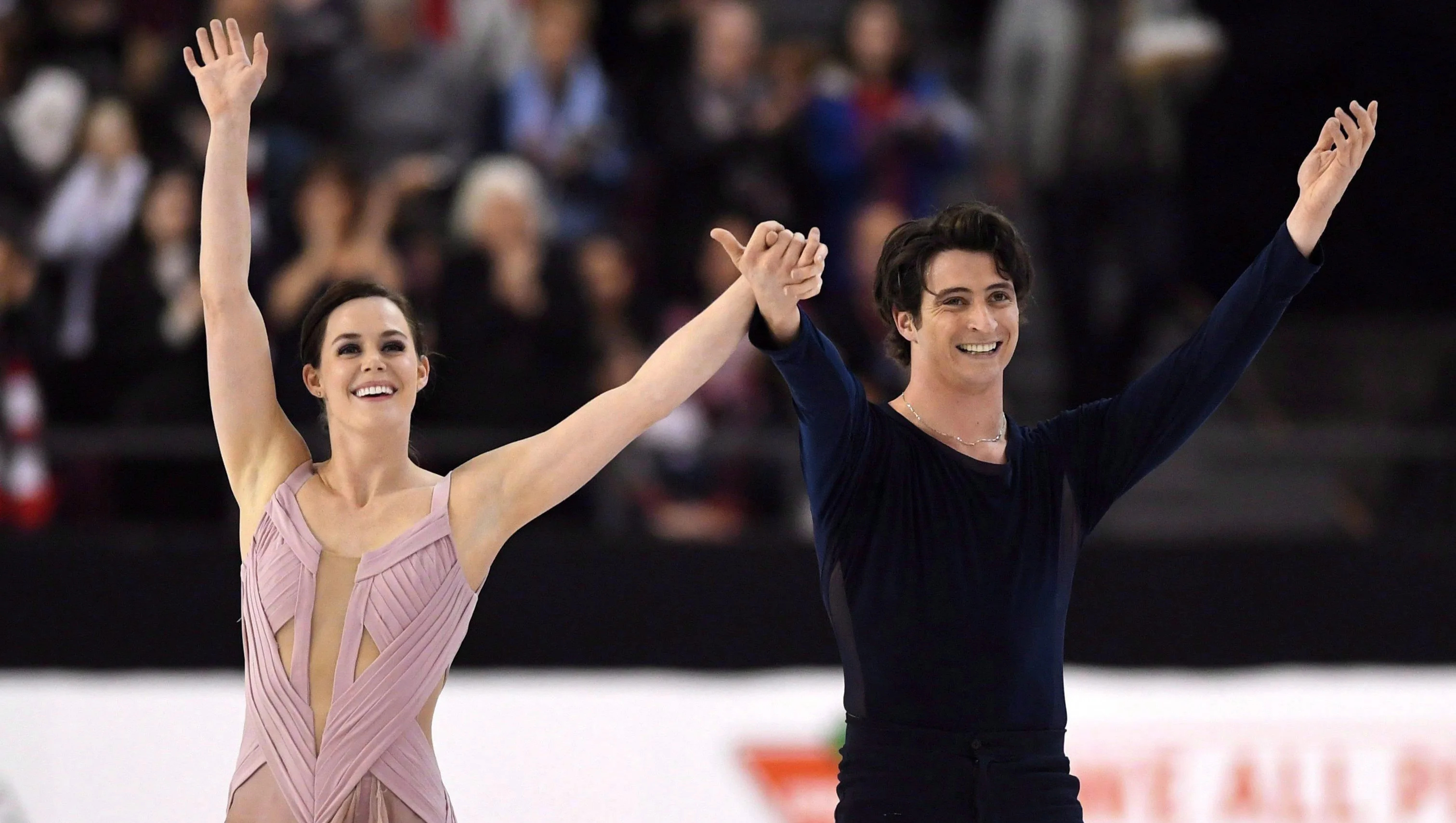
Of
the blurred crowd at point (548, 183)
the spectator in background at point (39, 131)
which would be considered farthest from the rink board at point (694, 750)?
the spectator in background at point (39, 131)

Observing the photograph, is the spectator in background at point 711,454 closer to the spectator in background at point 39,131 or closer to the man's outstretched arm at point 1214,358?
the spectator in background at point 39,131

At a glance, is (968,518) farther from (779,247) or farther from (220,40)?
(220,40)

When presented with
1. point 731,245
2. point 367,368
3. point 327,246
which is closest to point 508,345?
point 327,246

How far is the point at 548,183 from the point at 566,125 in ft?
0.83

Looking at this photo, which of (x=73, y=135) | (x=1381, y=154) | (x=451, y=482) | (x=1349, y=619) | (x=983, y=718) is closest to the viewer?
(x=983, y=718)

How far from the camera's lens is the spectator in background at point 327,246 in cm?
668

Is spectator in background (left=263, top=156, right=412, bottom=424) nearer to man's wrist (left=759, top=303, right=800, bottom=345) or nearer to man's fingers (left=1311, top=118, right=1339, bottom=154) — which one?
man's wrist (left=759, top=303, right=800, bottom=345)

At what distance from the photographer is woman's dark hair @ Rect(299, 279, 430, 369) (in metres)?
4.08

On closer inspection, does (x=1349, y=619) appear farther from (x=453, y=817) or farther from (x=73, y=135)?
(x=73, y=135)

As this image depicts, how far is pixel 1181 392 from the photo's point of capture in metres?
3.98

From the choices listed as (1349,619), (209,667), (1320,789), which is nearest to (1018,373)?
(1349,619)

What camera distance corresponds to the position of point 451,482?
→ 13.3 ft

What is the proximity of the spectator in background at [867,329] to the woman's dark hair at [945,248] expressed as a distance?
2.68m

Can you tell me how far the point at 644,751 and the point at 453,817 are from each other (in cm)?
218
